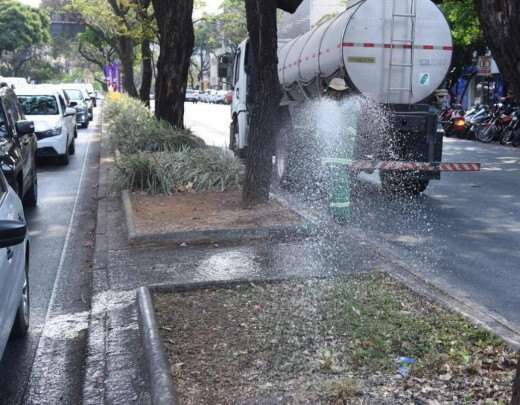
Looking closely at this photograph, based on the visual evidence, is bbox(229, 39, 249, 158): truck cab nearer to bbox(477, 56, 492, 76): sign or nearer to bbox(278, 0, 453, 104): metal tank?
bbox(278, 0, 453, 104): metal tank

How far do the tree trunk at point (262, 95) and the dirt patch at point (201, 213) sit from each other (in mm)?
387

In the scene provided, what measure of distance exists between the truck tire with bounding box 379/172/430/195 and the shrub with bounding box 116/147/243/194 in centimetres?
268

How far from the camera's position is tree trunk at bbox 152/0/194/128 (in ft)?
49.9

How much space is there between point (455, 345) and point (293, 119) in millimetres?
9194

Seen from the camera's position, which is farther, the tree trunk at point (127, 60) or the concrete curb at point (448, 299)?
the tree trunk at point (127, 60)

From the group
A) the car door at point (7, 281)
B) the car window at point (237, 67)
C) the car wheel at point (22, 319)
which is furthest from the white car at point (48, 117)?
the car door at point (7, 281)

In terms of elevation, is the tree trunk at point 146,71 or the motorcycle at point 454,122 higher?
the tree trunk at point 146,71

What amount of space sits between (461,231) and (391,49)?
3599 millimetres

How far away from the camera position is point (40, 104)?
1759cm

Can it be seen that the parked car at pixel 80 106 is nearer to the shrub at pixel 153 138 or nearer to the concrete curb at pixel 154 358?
the shrub at pixel 153 138

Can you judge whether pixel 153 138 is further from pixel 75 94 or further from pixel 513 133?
pixel 75 94

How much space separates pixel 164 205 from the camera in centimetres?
1024

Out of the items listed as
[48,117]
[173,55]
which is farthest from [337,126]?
[48,117]

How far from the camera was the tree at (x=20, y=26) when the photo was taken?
67688 millimetres
